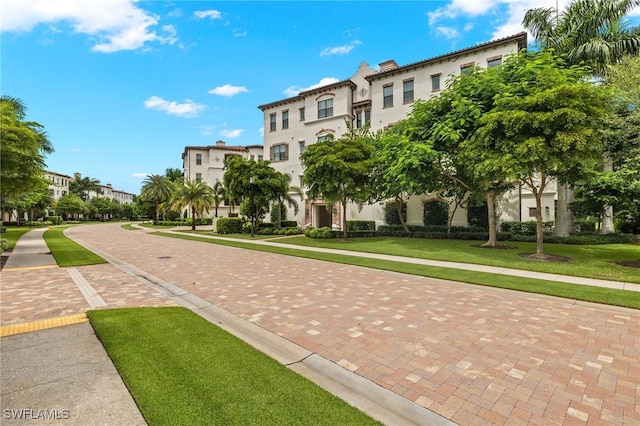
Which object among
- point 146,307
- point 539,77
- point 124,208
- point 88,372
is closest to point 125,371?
point 88,372

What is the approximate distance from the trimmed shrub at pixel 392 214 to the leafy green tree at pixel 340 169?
771 cm

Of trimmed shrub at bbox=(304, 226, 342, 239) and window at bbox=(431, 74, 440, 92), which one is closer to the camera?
trimmed shrub at bbox=(304, 226, 342, 239)

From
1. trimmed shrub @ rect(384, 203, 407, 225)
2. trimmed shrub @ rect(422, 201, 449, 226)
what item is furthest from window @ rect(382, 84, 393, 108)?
trimmed shrub @ rect(422, 201, 449, 226)

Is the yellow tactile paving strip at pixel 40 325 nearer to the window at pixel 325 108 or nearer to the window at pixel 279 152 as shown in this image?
the window at pixel 325 108

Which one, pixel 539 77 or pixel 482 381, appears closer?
pixel 482 381

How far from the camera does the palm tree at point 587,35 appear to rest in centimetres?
2064

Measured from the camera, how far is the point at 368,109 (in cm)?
3341

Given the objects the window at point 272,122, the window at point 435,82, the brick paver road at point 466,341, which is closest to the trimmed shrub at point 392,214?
the window at point 435,82

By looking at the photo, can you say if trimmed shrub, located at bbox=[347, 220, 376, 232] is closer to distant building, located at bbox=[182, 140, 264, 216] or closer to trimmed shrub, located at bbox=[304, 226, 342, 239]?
trimmed shrub, located at bbox=[304, 226, 342, 239]

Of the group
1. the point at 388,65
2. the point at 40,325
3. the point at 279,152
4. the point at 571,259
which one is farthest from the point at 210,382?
the point at 279,152

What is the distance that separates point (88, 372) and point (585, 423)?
5.89 meters

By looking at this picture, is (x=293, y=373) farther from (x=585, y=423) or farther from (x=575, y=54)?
(x=575, y=54)

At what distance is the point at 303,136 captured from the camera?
120ft

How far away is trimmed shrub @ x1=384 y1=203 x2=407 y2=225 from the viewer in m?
30.1
